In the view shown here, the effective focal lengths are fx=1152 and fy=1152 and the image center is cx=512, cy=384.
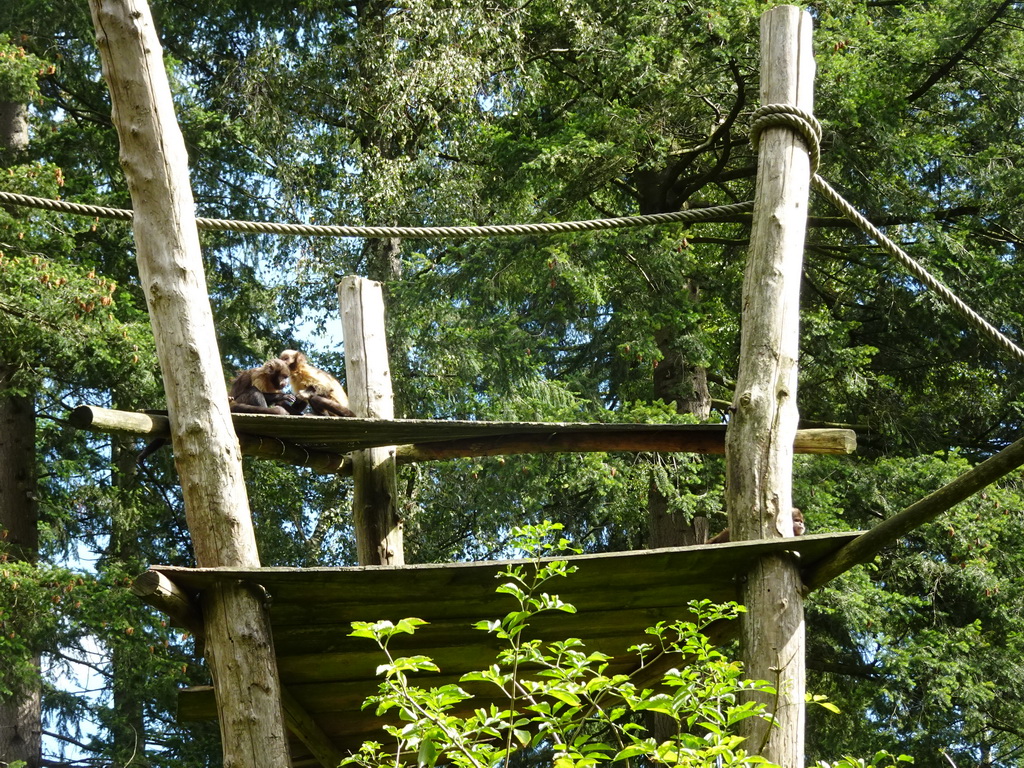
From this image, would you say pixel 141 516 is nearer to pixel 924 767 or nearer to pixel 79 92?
pixel 79 92

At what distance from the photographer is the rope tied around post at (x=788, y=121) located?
5.08m

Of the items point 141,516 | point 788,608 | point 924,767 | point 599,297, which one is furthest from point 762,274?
point 141,516

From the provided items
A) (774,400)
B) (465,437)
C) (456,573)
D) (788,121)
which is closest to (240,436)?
(465,437)

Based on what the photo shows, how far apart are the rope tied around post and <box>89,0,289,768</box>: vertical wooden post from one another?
98.6 inches

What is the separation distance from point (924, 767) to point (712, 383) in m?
5.82

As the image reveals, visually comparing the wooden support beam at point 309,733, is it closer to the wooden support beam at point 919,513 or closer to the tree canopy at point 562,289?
the wooden support beam at point 919,513

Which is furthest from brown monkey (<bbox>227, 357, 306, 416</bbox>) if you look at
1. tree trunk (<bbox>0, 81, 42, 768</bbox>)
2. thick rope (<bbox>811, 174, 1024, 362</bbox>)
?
tree trunk (<bbox>0, 81, 42, 768</bbox>)

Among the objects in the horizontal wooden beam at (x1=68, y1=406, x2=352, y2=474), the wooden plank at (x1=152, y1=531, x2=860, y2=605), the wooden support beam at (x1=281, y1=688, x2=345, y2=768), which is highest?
the horizontal wooden beam at (x1=68, y1=406, x2=352, y2=474)

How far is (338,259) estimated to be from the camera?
15062 millimetres

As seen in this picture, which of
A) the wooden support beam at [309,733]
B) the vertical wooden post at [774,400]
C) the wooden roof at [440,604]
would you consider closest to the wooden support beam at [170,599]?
the wooden roof at [440,604]

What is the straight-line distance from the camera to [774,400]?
4727mm

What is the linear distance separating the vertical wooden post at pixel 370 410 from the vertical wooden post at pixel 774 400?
2.01 metres

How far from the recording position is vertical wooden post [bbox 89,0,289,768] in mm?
3910

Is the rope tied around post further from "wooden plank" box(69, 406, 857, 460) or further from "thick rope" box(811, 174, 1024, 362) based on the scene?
"wooden plank" box(69, 406, 857, 460)
